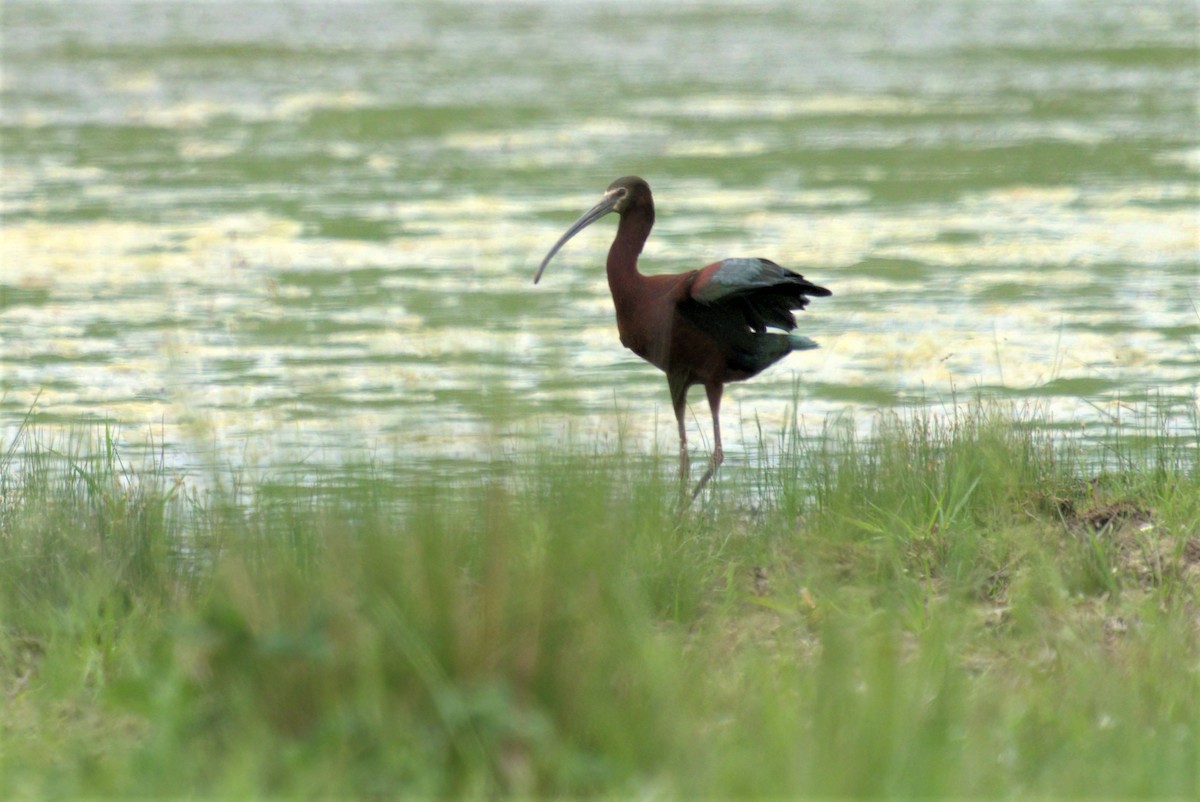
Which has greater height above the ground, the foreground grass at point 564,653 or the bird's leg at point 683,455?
the bird's leg at point 683,455

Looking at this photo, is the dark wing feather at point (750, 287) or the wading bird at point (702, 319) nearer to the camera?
the dark wing feather at point (750, 287)

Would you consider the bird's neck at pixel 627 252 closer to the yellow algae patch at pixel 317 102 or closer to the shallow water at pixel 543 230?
the shallow water at pixel 543 230

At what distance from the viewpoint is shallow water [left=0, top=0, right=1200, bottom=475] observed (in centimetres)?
740

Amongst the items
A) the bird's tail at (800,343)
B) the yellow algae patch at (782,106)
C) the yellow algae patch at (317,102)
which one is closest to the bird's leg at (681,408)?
the bird's tail at (800,343)

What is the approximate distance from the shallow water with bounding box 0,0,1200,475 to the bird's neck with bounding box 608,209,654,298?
65 cm

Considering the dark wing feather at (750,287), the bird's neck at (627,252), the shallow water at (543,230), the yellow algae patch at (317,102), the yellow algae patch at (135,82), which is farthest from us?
the yellow algae patch at (135,82)

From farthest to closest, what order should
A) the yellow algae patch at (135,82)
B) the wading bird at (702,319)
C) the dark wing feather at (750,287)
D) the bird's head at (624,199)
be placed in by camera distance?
1. the yellow algae patch at (135,82)
2. the bird's head at (624,199)
3. the wading bird at (702,319)
4. the dark wing feather at (750,287)

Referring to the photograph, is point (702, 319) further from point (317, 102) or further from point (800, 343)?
point (317, 102)

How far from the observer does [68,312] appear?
33.1 ft

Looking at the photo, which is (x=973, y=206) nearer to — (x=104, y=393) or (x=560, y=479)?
(x=104, y=393)

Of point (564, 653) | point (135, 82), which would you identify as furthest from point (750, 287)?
point (135, 82)

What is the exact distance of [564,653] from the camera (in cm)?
367

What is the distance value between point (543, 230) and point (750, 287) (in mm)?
6228

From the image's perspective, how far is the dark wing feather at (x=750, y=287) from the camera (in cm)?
607
